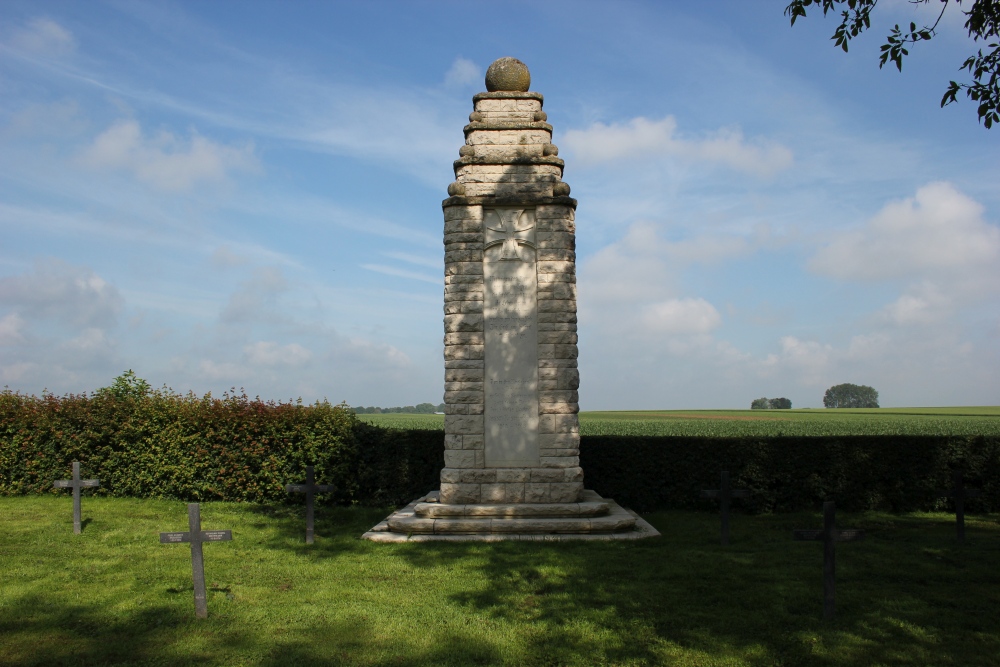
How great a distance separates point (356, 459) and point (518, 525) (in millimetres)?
4780

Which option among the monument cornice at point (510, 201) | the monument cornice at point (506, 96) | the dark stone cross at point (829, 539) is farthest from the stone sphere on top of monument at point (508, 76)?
the dark stone cross at point (829, 539)

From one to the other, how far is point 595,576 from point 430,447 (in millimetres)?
6254

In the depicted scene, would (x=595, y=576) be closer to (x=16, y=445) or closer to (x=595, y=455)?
(x=595, y=455)

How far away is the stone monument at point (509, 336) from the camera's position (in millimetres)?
11500

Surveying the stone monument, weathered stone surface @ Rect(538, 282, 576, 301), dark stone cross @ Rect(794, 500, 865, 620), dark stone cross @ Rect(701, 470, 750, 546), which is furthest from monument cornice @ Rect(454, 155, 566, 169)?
dark stone cross @ Rect(794, 500, 865, 620)

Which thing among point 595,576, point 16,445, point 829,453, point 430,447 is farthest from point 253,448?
point 829,453

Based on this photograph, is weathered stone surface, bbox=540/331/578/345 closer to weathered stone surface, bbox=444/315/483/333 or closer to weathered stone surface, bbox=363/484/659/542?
weathered stone surface, bbox=444/315/483/333

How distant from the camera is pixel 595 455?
14.0m

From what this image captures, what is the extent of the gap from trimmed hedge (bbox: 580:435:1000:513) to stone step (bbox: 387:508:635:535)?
2.99m

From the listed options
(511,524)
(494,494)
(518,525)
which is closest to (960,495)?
(518,525)

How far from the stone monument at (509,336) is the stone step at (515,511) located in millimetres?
19

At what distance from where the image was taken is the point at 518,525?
10.8 metres

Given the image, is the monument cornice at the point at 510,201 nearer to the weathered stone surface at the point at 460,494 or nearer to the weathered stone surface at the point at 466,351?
the weathered stone surface at the point at 466,351

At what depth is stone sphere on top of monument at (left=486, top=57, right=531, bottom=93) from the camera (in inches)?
489
